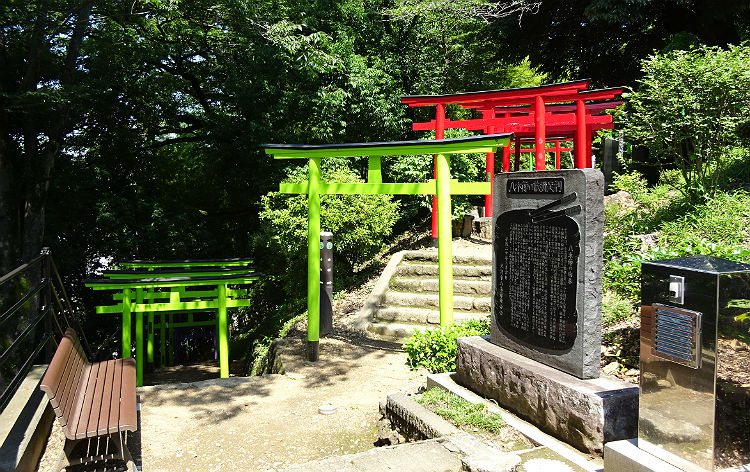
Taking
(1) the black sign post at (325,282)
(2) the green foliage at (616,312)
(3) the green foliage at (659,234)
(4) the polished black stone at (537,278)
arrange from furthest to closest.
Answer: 1. (1) the black sign post at (325,282)
2. (2) the green foliage at (616,312)
3. (3) the green foliage at (659,234)
4. (4) the polished black stone at (537,278)

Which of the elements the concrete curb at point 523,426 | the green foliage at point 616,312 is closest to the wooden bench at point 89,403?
the concrete curb at point 523,426

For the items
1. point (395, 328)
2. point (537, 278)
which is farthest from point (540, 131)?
point (537, 278)

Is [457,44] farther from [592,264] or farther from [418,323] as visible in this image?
[592,264]

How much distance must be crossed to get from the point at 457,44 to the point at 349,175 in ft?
19.6

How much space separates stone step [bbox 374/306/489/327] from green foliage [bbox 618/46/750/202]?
3716mm

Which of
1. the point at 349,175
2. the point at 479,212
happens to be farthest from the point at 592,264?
the point at 479,212

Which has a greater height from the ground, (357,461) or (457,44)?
(457,44)

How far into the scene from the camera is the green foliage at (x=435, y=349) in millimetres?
5590

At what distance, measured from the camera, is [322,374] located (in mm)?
7039

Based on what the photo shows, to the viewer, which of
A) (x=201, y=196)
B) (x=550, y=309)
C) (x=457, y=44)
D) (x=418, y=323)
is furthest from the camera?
(x=201, y=196)

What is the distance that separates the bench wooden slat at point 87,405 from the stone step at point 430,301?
17.2 ft

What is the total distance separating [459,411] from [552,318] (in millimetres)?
1071

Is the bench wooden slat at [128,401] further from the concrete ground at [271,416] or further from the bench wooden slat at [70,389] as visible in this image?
the concrete ground at [271,416]

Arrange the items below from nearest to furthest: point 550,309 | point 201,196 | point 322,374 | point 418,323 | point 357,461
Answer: point 357,461 → point 550,309 → point 322,374 → point 418,323 → point 201,196
